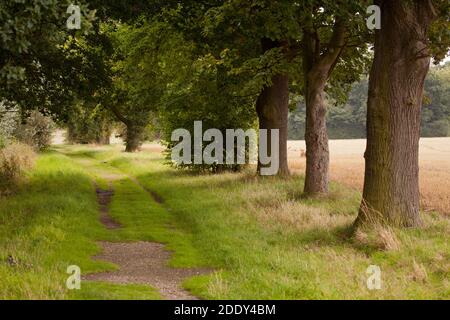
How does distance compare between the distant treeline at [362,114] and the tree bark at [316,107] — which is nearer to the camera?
the tree bark at [316,107]

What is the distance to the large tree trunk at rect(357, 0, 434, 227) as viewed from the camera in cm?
1270

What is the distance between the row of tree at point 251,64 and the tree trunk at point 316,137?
4cm


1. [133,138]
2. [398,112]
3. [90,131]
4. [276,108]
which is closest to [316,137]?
[276,108]

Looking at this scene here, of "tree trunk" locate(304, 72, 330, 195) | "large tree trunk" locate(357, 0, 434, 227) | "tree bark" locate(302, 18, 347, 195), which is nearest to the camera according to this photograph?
"large tree trunk" locate(357, 0, 434, 227)

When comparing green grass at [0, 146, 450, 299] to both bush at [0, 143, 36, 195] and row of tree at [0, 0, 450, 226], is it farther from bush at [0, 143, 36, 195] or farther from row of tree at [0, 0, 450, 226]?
row of tree at [0, 0, 450, 226]

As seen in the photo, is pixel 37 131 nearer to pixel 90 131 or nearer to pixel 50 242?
pixel 90 131

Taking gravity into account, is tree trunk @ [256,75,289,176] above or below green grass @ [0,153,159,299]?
above

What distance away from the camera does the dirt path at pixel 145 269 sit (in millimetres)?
9570

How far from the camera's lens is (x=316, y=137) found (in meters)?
19.6

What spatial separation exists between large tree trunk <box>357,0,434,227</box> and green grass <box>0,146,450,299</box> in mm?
825

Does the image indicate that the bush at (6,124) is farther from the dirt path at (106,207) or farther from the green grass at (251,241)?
the green grass at (251,241)

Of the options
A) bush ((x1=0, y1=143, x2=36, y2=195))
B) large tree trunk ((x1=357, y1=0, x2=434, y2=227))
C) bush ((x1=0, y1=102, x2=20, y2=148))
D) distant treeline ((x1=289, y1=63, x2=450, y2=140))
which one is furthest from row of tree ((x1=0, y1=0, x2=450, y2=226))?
distant treeline ((x1=289, y1=63, x2=450, y2=140))

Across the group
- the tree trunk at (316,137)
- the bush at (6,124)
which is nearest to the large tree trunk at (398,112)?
the tree trunk at (316,137)

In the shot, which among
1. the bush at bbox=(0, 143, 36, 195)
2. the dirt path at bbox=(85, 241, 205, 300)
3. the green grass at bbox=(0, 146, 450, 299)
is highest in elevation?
the bush at bbox=(0, 143, 36, 195)
